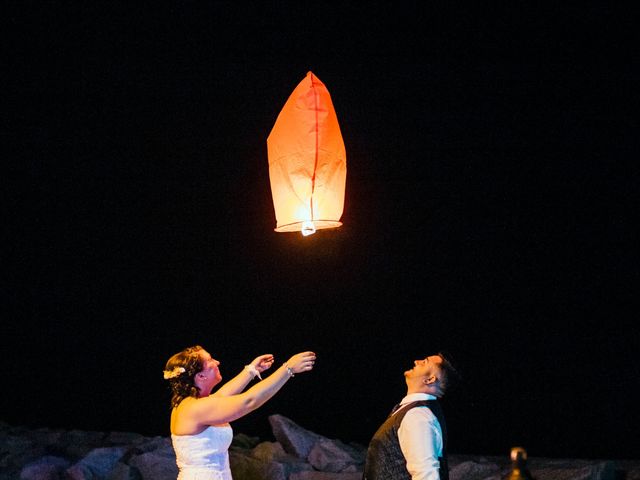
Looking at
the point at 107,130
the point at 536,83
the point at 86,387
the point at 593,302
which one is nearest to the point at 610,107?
the point at 536,83

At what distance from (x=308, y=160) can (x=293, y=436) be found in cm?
347

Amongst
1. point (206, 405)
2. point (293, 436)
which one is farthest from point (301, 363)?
point (293, 436)

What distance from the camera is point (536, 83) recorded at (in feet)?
17.4

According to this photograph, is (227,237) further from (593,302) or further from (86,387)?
(593,302)

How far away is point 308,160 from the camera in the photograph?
9.95 feet

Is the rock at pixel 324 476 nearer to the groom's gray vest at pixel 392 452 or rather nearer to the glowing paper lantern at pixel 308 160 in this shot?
the groom's gray vest at pixel 392 452

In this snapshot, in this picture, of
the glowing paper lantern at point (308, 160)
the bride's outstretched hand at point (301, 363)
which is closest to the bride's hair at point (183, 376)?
the bride's outstretched hand at point (301, 363)

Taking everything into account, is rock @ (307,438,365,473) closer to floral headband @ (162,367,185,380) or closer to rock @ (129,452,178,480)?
rock @ (129,452,178,480)

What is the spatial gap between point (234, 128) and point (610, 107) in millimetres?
3390

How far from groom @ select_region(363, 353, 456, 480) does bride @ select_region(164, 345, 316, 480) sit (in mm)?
485

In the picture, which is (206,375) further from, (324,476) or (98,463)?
(98,463)

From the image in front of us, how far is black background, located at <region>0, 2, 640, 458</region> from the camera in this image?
5.21 metres

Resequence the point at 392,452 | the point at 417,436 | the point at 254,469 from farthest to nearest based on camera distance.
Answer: the point at 254,469 < the point at 392,452 < the point at 417,436

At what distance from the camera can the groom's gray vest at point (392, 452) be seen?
2.80 meters
